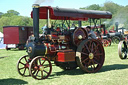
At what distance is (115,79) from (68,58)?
158 centimetres

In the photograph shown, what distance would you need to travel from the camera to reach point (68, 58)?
20.3ft

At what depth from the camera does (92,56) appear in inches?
260

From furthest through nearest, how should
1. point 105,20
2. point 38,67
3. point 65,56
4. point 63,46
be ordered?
point 105,20 < point 63,46 < point 65,56 < point 38,67

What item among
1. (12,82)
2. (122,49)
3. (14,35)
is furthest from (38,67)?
(14,35)

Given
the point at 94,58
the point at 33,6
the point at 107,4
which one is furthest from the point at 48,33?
the point at 107,4

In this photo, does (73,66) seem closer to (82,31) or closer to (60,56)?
(60,56)

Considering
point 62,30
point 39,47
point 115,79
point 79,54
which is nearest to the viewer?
point 115,79

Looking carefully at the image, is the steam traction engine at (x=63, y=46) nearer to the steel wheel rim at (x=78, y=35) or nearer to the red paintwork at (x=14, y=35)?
the steel wheel rim at (x=78, y=35)

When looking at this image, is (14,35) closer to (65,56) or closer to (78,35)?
(78,35)

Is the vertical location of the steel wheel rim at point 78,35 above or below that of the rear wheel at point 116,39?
above

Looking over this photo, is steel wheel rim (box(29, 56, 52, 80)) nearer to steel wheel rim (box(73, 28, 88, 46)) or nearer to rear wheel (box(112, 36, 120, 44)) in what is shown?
steel wheel rim (box(73, 28, 88, 46))

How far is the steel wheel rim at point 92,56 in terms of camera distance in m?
6.45

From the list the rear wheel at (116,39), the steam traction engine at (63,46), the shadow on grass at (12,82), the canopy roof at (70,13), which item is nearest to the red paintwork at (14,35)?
the rear wheel at (116,39)

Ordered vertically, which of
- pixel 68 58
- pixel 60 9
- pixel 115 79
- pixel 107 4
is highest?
pixel 107 4
